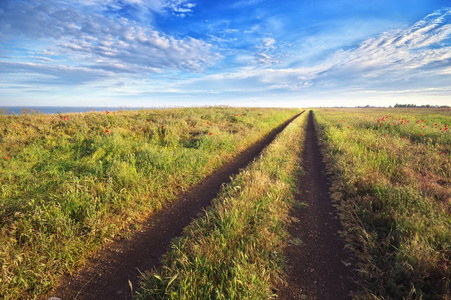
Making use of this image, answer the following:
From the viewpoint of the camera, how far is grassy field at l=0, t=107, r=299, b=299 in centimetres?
281

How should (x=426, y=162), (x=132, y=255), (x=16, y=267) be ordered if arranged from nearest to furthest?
(x=16, y=267) → (x=132, y=255) → (x=426, y=162)

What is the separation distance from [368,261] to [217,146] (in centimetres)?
699

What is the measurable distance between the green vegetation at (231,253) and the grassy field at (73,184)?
1530 mm

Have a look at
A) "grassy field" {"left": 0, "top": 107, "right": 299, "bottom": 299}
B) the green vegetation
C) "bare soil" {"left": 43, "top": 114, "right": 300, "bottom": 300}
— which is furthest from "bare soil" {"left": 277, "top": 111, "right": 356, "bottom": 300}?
"grassy field" {"left": 0, "top": 107, "right": 299, "bottom": 299}

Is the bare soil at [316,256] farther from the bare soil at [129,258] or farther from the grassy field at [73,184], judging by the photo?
the grassy field at [73,184]

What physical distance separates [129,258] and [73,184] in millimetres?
2322

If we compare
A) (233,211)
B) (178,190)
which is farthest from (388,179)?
(178,190)

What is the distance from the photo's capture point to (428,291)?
7.74ft

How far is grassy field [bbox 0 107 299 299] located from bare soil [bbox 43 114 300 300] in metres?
0.22

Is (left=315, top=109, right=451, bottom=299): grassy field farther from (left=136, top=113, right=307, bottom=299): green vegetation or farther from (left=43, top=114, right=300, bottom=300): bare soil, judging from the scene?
(left=43, top=114, right=300, bottom=300): bare soil

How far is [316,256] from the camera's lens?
10.4 ft

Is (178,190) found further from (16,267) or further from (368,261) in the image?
(368,261)

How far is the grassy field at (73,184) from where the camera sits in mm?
2814

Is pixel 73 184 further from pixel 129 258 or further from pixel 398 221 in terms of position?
pixel 398 221
